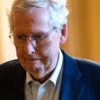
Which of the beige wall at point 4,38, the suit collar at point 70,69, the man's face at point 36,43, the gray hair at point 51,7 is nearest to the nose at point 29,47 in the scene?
the man's face at point 36,43

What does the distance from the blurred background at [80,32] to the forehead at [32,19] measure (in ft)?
3.52

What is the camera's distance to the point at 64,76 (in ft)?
4.83

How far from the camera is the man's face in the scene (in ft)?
4.30

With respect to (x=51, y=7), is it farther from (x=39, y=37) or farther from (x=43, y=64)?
(x=43, y=64)

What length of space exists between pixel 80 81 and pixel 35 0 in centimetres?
46

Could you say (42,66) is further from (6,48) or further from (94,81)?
(6,48)

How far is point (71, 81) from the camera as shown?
147 cm

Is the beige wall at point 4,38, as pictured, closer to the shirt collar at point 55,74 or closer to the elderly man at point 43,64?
the elderly man at point 43,64

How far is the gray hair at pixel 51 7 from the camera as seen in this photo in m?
1.32

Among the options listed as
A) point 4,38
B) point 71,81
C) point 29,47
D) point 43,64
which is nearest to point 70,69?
point 71,81

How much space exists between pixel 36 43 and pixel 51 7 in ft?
0.61

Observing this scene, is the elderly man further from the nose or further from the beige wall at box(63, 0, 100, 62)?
the beige wall at box(63, 0, 100, 62)

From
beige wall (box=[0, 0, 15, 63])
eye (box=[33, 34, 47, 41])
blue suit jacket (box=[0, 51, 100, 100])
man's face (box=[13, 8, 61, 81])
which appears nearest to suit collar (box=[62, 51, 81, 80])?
blue suit jacket (box=[0, 51, 100, 100])

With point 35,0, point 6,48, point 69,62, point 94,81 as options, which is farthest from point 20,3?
point 6,48
